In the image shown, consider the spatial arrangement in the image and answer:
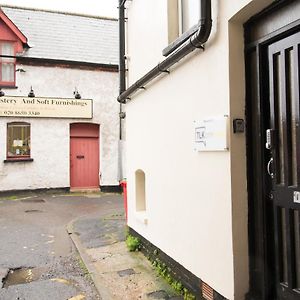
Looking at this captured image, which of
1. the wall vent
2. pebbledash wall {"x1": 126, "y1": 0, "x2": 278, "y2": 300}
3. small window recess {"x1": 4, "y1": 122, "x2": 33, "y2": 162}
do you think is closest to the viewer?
pebbledash wall {"x1": 126, "y1": 0, "x2": 278, "y2": 300}

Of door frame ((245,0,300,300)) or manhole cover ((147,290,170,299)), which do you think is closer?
door frame ((245,0,300,300))

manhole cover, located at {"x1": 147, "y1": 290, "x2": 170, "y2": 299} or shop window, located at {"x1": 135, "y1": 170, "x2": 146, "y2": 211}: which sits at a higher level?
shop window, located at {"x1": 135, "y1": 170, "x2": 146, "y2": 211}

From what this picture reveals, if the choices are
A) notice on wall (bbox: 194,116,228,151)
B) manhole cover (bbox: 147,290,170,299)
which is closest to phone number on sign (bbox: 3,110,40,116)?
manhole cover (bbox: 147,290,170,299)

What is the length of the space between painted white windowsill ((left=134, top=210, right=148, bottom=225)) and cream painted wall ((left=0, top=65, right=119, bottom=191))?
8822mm

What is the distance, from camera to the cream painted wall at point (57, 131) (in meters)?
13.7

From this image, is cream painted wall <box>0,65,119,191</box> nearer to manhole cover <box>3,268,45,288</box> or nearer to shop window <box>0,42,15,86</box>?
shop window <box>0,42,15,86</box>

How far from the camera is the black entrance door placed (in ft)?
9.34

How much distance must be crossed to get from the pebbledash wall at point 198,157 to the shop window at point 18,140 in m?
9.29

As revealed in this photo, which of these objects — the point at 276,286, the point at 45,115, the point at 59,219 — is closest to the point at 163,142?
the point at 276,286

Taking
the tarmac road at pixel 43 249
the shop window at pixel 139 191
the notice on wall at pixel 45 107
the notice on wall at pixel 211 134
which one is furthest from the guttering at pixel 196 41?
the notice on wall at pixel 45 107

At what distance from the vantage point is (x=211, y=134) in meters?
3.49

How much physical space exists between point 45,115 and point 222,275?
11823 millimetres

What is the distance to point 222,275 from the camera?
3.39 meters

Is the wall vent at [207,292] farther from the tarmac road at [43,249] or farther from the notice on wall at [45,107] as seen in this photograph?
the notice on wall at [45,107]
